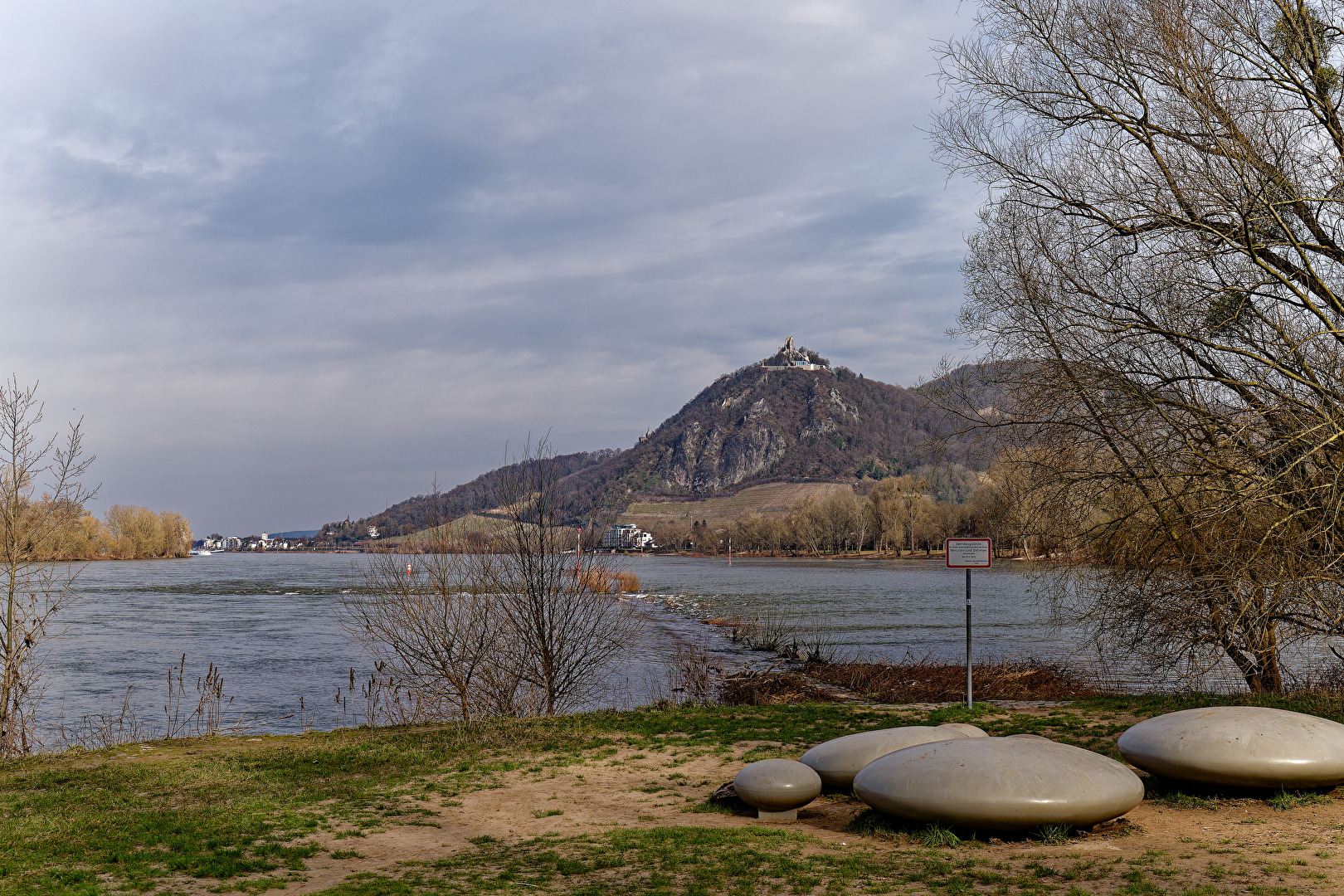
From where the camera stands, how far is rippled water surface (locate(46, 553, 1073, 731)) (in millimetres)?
23953

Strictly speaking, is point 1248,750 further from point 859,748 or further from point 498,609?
point 498,609

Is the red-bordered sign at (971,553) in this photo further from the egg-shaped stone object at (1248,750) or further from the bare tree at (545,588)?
the bare tree at (545,588)

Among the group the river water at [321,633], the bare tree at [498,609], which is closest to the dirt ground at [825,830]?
the bare tree at [498,609]

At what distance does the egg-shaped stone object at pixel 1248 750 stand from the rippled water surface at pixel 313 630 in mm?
13262

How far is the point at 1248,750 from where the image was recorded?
27.3 feet

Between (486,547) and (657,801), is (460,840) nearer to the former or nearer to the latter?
(657,801)

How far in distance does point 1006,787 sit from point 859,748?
2.15 meters

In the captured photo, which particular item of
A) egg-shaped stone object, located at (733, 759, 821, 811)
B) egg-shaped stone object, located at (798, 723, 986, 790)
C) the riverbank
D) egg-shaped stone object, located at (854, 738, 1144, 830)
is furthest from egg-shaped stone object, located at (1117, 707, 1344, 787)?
egg-shaped stone object, located at (733, 759, 821, 811)

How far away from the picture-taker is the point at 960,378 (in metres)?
15.2

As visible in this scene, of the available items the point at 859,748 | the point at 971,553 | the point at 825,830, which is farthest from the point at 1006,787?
the point at 971,553

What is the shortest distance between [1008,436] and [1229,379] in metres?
3.26

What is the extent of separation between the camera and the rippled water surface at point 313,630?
943 inches

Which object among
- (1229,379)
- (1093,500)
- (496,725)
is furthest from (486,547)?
(1229,379)

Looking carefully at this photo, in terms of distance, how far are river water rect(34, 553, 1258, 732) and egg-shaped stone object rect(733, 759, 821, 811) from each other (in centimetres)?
1103
